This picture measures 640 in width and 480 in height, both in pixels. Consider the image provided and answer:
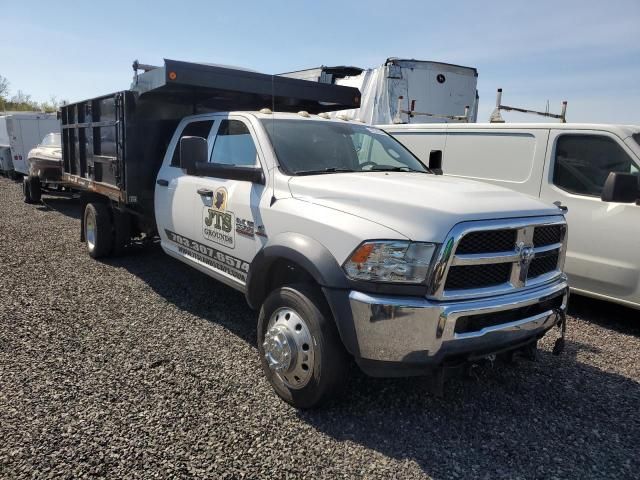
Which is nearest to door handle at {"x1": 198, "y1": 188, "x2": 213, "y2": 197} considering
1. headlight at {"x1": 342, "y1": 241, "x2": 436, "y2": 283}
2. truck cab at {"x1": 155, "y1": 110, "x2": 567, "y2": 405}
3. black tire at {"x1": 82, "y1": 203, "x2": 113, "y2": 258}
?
truck cab at {"x1": 155, "y1": 110, "x2": 567, "y2": 405}

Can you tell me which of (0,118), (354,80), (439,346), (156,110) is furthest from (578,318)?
(0,118)

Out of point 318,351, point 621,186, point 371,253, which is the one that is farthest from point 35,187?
point 621,186

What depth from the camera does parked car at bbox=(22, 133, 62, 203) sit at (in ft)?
37.3

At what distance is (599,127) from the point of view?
4.98 meters

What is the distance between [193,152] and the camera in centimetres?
377

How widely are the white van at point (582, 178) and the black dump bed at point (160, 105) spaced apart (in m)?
1.93

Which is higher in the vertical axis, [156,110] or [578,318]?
[156,110]

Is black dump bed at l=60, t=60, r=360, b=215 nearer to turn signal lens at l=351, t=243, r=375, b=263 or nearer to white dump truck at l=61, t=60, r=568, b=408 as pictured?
white dump truck at l=61, t=60, r=568, b=408

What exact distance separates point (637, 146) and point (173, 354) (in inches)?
184

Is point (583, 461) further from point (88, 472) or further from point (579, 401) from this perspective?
point (88, 472)

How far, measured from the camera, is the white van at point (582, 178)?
4688 millimetres

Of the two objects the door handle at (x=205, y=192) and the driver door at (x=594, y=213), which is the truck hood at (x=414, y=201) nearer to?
the door handle at (x=205, y=192)

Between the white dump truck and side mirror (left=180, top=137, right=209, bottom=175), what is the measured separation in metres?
0.01

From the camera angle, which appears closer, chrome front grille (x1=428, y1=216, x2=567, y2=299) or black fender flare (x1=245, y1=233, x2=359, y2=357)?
chrome front grille (x1=428, y1=216, x2=567, y2=299)
